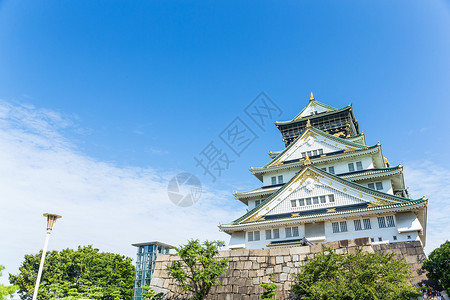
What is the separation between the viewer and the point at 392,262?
1139 centimetres

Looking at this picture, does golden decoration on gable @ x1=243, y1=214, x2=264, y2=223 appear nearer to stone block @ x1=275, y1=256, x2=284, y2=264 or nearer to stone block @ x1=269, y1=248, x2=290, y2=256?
stone block @ x1=269, y1=248, x2=290, y2=256

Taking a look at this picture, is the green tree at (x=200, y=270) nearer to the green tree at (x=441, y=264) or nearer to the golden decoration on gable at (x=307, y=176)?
the green tree at (x=441, y=264)

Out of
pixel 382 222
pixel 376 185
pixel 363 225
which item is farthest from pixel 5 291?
pixel 376 185

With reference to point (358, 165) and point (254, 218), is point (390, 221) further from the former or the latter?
point (254, 218)

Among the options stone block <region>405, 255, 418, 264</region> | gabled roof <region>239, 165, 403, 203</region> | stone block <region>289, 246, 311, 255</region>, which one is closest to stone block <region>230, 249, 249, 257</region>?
stone block <region>289, 246, 311, 255</region>

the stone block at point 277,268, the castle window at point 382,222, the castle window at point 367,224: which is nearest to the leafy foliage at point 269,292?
the stone block at point 277,268

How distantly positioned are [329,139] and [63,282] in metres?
32.3

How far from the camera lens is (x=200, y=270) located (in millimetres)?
13117

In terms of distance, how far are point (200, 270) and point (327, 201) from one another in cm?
1592

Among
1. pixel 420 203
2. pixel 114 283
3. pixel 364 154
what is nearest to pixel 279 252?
pixel 420 203

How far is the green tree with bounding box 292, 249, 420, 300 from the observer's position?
1038cm

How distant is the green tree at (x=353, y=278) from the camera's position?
10.4m

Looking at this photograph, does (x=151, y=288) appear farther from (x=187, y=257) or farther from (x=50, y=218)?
(x=50, y=218)

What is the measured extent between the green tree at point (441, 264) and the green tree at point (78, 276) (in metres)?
26.1
